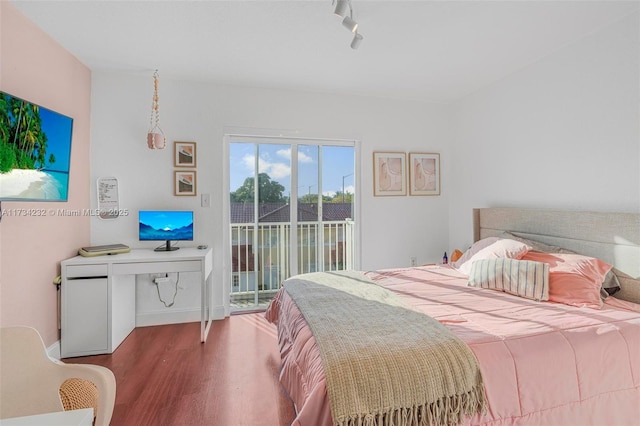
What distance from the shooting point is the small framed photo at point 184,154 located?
325 centimetres

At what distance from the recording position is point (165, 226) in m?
3.08

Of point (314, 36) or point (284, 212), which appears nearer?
point (314, 36)

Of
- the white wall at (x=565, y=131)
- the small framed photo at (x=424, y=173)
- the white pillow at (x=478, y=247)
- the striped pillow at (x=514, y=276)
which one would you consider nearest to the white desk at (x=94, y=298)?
the striped pillow at (x=514, y=276)

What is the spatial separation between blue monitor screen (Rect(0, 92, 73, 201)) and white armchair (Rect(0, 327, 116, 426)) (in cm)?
120

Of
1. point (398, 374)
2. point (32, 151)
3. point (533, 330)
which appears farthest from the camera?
point (32, 151)

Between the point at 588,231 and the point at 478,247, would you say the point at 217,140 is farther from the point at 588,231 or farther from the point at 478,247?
the point at 588,231

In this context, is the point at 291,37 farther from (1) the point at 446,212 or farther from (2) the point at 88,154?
(1) the point at 446,212

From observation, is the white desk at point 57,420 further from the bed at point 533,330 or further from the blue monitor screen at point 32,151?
the blue monitor screen at point 32,151

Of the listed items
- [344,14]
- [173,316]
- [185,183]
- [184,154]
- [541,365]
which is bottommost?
[173,316]

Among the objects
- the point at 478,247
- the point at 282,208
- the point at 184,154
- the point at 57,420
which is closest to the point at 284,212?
the point at 282,208

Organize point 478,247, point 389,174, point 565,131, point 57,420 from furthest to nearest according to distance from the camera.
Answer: point 389,174 < point 478,247 < point 565,131 < point 57,420

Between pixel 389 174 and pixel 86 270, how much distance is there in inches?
131

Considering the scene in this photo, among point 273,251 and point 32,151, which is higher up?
point 32,151

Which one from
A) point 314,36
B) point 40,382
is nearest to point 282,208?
point 314,36
